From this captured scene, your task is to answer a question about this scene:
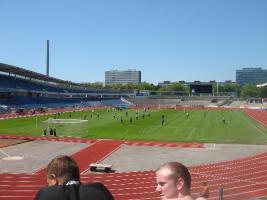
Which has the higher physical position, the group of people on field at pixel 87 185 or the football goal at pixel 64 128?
the group of people on field at pixel 87 185

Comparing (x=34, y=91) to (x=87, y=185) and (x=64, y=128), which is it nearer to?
(x=64, y=128)

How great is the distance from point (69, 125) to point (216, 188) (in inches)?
1105

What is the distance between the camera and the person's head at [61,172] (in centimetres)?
391

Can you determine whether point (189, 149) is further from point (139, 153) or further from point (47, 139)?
point (47, 139)

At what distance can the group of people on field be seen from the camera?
Result: 3471 mm

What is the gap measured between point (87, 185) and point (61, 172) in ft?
0.84

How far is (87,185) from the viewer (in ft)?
12.8

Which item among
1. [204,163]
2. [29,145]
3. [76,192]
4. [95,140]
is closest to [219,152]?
[204,163]

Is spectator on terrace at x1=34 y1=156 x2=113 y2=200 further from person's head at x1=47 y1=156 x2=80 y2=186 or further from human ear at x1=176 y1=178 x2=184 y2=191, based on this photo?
human ear at x1=176 y1=178 x2=184 y2=191

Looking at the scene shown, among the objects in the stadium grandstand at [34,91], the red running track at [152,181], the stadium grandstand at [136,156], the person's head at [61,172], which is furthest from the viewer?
the stadium grandstand at [34,91]

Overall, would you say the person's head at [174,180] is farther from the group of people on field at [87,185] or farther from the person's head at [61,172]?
the person's head at [61,172]

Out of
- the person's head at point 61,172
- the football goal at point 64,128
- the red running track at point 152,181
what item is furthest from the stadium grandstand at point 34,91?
the person's head at point 61,172

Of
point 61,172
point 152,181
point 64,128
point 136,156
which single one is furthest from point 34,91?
point 61,172

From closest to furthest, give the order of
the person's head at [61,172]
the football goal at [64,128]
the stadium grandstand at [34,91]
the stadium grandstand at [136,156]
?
the person's head at [61,172], the stadium grandstand at [136,156], the football goal at [64,128], the stadium grandstand at [34,91]
